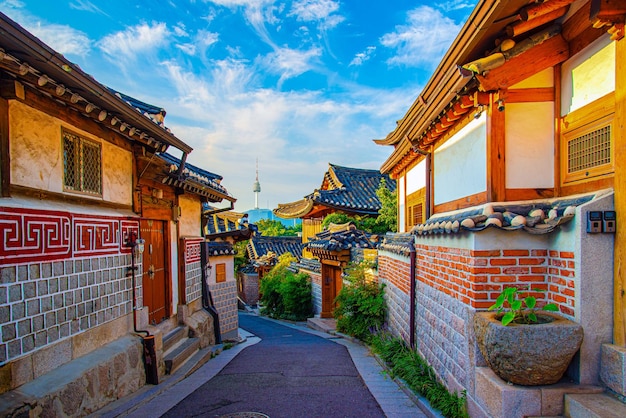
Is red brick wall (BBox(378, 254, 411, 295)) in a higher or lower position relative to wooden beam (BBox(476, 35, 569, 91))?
lower

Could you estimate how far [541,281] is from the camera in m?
3.96

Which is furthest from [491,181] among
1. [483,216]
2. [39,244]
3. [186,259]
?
[186,259]

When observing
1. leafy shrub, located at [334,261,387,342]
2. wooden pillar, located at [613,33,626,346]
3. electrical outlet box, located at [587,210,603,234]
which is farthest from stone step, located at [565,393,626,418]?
leafy shrub, located at [334,261,387,342]

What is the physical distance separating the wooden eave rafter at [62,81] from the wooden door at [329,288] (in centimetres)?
993

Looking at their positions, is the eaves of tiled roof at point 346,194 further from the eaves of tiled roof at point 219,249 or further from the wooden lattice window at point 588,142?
the wooden lattice window at point 588,142

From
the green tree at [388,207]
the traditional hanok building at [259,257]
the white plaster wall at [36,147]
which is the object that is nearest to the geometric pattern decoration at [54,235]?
the white plaster wall at [36,147]

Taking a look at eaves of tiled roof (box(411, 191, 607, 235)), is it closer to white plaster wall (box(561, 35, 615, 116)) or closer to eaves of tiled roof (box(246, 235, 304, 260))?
white plaster wall (box(561, 35, 615, 116))

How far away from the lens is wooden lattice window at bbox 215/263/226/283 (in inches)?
496

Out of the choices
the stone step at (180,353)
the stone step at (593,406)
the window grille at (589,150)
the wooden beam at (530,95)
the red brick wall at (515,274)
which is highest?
the wooden beam at (530,95)

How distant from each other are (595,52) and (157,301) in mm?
8115

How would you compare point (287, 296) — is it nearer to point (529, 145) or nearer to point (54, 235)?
point (54, 235)

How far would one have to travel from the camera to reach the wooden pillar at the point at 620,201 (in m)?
3.26

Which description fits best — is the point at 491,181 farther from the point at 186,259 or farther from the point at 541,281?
the point at 186,259

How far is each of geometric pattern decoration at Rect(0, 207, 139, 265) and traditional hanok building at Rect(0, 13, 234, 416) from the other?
0.5 inches
